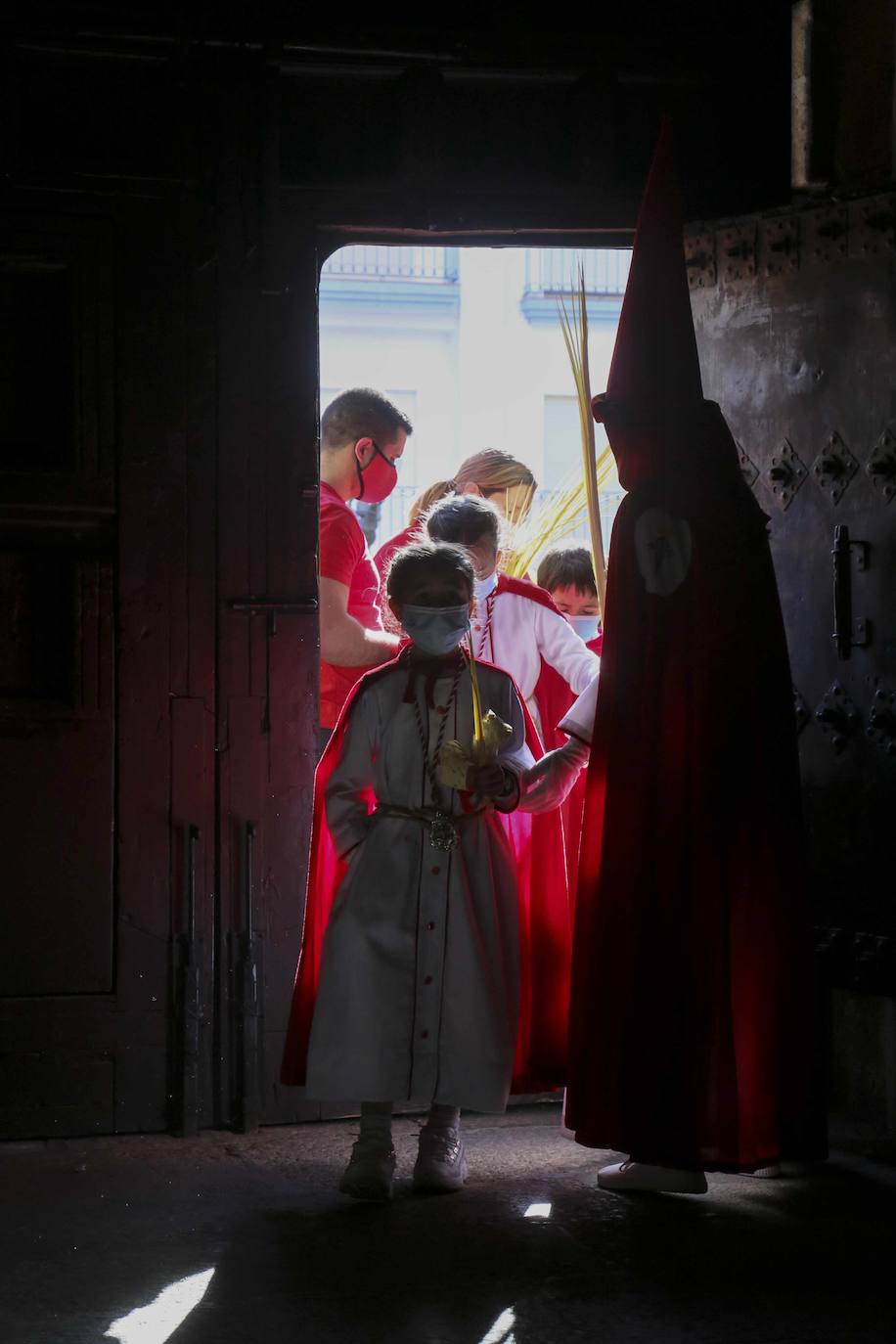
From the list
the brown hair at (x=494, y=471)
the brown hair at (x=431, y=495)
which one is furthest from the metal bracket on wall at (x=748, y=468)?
the brown hair at (x=431, y=495)

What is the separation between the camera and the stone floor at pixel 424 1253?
3.11 m

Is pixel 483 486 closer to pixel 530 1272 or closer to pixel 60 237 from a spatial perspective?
pixel 60 237

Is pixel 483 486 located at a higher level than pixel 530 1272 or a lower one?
higher

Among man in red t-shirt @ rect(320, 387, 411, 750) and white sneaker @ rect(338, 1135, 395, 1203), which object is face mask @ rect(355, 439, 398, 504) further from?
white sneaker @ rect(338, 1135, 395, 1203)

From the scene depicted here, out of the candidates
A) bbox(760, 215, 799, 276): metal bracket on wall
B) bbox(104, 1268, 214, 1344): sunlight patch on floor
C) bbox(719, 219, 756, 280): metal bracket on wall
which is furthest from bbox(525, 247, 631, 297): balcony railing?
bbox(104, 1268, 214, 1344): sunlight patch on floor

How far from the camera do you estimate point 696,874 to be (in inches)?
153

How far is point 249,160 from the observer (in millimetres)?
4641

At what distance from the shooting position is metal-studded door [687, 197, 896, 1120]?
170 inches

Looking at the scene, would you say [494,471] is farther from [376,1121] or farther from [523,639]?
[376,1121]

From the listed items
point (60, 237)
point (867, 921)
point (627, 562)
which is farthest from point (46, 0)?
point (867, 921)

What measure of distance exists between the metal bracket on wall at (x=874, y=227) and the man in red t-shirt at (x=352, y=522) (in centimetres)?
147

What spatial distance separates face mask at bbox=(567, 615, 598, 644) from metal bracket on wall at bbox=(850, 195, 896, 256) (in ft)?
5.26

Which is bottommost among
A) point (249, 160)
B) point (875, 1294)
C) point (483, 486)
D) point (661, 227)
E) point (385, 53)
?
point (875, 1294)

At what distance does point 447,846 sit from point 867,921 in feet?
3.74
